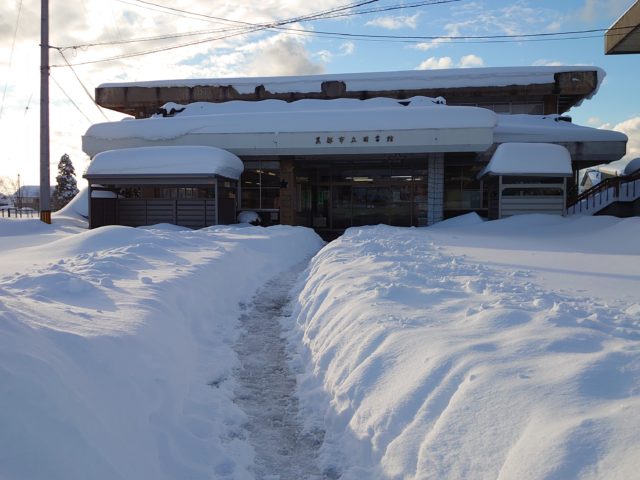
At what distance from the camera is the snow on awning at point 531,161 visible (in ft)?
54.7

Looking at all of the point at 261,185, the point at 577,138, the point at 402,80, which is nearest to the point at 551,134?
the point at 577,138

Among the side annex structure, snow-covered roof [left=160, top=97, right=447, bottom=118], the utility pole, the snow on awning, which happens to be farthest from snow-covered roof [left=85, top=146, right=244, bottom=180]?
the snow on awning

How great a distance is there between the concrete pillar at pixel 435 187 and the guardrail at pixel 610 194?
5804 millimetres

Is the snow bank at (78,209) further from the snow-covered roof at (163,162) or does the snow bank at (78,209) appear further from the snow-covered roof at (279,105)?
the snow-covered roof at (163,162)

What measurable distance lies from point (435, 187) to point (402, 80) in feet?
24.9

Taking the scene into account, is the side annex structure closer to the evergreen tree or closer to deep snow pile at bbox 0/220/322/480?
deep snow pile at bbox 0/220/322/480

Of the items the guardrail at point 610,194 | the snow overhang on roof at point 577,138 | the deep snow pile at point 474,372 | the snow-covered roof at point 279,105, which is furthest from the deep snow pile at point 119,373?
the guardrail at point 610,194

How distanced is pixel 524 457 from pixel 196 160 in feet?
56.0

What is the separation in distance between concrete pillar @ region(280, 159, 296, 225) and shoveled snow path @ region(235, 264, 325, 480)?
13773 mm

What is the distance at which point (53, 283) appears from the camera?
19.4 ft

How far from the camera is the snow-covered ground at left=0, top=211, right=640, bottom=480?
2562 mm

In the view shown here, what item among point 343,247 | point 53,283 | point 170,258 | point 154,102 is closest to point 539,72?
point 343,247

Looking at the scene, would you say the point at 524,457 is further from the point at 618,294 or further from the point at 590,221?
the point at 590,221

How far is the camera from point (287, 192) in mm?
21062
